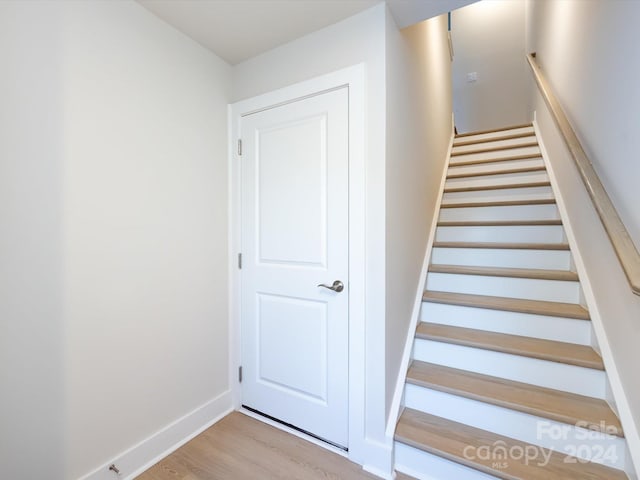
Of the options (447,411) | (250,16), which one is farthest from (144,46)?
(447,411)

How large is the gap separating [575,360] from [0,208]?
2515 mm

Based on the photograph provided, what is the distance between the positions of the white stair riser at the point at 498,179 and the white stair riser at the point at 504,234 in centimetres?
65

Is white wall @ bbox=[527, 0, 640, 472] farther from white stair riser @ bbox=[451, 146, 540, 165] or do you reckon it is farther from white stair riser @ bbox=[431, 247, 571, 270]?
white stair riser @ bbox=[451, 146, 540, 165]

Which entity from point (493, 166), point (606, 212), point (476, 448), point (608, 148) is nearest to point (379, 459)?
point (476, 448)

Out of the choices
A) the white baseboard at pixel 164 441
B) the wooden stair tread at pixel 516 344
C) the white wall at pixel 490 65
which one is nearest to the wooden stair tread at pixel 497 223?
the wooden stair tread at pixel 516 344

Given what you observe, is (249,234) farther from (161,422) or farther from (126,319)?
(161,422)

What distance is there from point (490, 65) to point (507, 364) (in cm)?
499

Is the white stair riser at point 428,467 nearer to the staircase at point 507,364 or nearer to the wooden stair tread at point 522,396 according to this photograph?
the staircase at point 507,364

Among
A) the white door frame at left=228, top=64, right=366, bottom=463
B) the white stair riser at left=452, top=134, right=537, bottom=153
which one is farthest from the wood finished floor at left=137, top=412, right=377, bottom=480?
the white stair riser at left=452, top=134, right=537, bottom=153

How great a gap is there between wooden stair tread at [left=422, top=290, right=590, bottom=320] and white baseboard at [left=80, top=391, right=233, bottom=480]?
1505 mm

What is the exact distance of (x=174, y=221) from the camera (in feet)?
5.47

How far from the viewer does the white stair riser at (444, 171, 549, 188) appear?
2758 millimetres

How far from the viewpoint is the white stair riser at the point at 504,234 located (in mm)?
2254

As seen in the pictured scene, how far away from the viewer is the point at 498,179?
2914 millimetres
